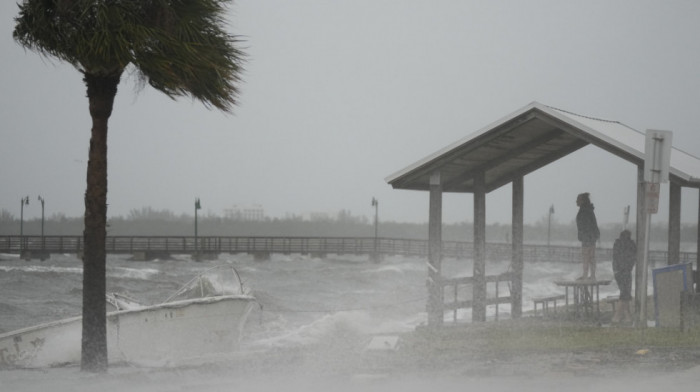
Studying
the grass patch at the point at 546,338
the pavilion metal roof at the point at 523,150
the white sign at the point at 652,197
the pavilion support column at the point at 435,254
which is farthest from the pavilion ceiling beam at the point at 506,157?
the grass patch at the point at 546,338

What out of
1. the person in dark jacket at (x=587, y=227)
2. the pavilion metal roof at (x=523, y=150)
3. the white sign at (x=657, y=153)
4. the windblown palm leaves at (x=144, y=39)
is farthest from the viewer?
the person in dark jacket at (x=587, y=227)

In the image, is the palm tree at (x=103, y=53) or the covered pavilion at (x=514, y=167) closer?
the palm tree at (x=103, y=53)

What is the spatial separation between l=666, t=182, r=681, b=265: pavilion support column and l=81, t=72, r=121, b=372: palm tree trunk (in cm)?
965

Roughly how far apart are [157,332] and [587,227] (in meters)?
8.26

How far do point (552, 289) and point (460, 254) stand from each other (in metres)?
23.0

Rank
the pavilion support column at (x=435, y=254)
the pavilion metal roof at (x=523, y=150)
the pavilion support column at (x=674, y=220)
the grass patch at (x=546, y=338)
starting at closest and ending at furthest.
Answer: the grass patch at (x=546, y=338) → the pavilion metal roof at (x=523, y=150) → the pavilion support column at (x=674, y=220) → the pavilion support column at (x=435, y=254)

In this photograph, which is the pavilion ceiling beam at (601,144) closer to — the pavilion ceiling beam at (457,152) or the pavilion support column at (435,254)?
the pavilion ceiling beam at (457,152)

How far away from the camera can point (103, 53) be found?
10117 millimetres

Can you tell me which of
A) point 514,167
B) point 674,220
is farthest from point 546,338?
point 514,167

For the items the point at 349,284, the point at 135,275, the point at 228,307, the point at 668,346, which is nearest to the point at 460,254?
the point at 349,284

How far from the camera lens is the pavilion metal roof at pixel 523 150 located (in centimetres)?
1277

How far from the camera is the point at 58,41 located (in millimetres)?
10242

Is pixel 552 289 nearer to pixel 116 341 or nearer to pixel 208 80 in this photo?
pixel 116 341

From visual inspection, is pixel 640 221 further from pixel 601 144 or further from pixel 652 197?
pixel 601 144
